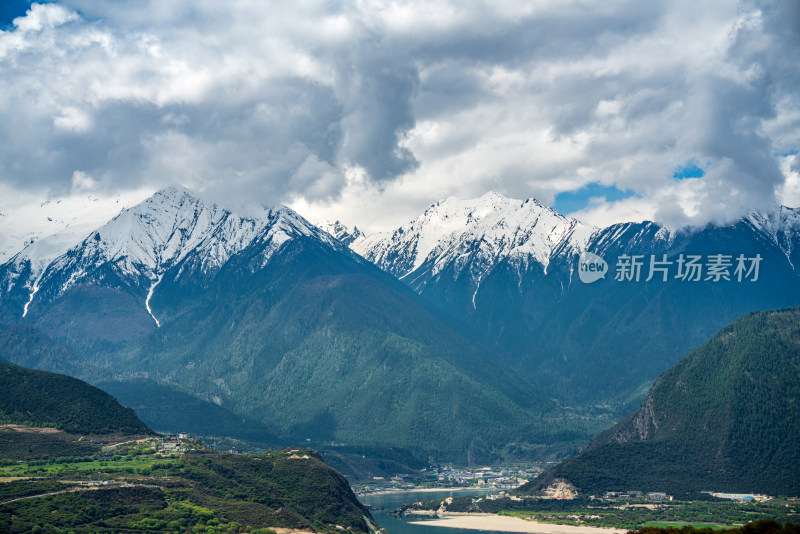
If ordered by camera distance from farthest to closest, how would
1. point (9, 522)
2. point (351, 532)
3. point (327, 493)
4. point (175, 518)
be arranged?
point (327, 493) < point (351, 532) < point (175, 518) < point (9, 522)

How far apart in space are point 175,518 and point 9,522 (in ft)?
80.9

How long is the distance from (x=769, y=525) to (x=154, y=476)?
98.4 metres

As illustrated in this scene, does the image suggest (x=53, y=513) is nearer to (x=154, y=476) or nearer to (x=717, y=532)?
(x=154, y=476)

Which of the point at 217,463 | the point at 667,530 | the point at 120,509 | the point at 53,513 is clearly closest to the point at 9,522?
the point at 53,513

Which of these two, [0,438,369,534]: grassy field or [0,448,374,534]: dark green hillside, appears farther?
[0,438,369,534]: grassy field

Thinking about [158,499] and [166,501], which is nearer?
[158,499]

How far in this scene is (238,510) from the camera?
568ft

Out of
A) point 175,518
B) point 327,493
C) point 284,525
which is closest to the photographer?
point 175,518

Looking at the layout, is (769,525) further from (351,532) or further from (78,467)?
(78,467)

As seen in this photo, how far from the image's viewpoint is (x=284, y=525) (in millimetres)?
172375

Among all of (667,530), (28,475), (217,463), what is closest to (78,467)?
(28,475)

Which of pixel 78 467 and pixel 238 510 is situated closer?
pixel 238 510

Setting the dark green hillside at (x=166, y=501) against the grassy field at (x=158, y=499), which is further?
the grassy field at (x=158, y=499)

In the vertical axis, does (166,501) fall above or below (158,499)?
below
